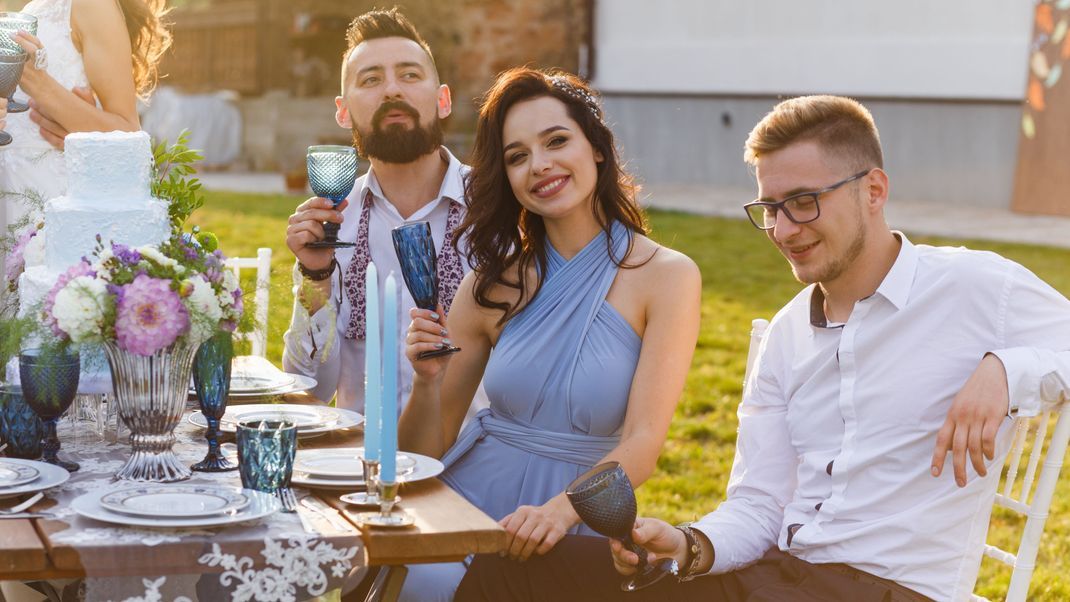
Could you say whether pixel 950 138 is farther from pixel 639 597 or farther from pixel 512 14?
pixel 639 597

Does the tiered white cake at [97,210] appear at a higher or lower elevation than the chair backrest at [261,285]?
higher

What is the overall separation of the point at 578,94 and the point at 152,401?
52.8 inches

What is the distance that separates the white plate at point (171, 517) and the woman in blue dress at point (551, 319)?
723mm

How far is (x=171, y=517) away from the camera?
7.29 feet

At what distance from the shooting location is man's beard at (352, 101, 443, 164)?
4074 mm

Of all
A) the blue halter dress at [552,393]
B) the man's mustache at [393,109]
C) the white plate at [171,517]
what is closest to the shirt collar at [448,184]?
the man's mustache at [393,109]

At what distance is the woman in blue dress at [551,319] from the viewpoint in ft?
10.2

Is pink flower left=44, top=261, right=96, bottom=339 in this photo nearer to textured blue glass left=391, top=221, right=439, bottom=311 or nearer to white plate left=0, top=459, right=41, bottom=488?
white plate left=0, top=459, right=41, bottom=488

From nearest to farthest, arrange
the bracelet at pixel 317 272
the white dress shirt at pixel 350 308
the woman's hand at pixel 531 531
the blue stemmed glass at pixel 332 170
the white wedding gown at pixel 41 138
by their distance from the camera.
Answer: the woman's hand at pixel 531 531, the blue stemmed glass at pixel 332 170, the bracelet at pixel 317 272, the white dress shirt at pixel 350 308, the white wedding gown at pixel 41 138

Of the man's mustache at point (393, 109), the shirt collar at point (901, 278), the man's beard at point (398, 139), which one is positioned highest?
the man's mustache at point (393, 109)

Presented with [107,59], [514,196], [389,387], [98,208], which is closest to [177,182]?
[98,208]

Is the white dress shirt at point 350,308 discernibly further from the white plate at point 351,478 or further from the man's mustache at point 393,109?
the white plate at point 351,478

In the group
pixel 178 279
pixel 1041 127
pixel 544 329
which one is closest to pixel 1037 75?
pixel 1041 127

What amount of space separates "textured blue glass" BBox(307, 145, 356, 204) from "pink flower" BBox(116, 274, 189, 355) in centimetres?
89
